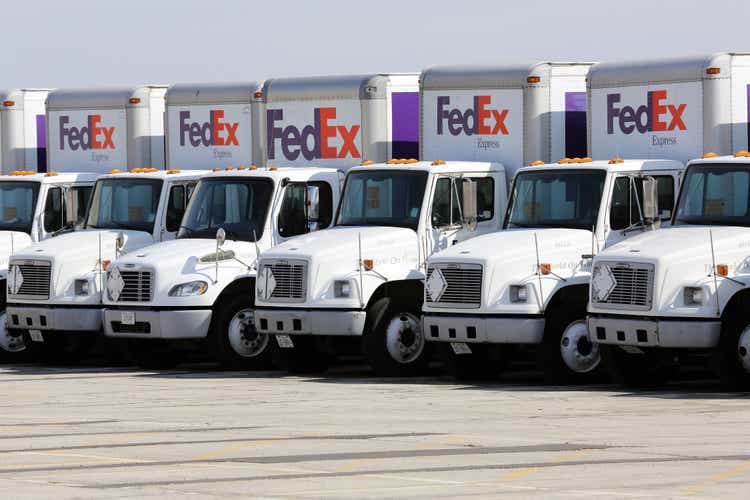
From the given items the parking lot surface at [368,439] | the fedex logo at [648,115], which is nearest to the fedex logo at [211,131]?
the parking lot surface at [368,439]

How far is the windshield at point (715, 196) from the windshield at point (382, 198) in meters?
3.41

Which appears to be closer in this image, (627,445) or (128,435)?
(627,445)

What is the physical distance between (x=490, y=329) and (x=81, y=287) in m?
6.39

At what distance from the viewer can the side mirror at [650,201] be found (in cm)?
2008

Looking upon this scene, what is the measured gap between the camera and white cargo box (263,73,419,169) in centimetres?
2386

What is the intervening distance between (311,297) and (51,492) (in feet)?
30.2

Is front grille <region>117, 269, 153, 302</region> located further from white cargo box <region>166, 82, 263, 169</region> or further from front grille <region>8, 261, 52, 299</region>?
white cargo box <region>166, 82, 263, 169</region>

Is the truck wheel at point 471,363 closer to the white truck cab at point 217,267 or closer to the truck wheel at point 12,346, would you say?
the white truck cab at point 217,267

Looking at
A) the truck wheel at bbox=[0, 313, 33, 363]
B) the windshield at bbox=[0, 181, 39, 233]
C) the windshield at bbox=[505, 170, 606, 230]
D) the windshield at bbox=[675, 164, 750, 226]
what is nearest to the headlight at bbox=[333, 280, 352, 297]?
the windshield at bbox=[505, 170, 606, 230]

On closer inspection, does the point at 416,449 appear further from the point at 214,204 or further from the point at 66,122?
the point at 66,122

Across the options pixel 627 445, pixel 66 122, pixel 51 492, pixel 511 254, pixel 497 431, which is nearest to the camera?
pixel 51 492

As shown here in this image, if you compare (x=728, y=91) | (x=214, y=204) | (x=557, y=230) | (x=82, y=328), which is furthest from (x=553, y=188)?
(x=82, y=328)

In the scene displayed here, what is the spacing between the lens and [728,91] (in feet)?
67.5

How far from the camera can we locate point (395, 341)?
21.1 meters
